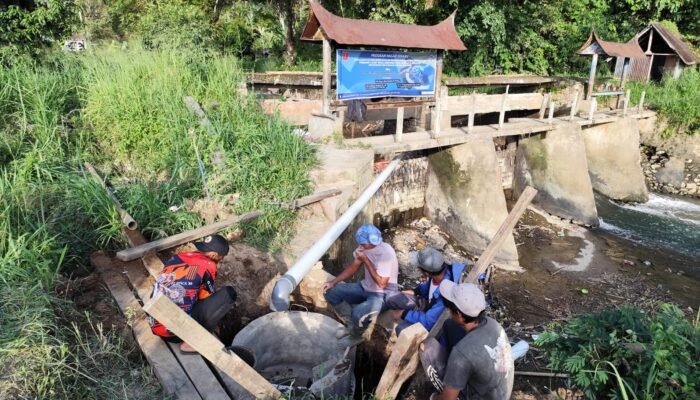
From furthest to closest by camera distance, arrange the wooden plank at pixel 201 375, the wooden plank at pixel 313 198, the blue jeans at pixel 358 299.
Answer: the wooden plank at pixel 313 198
the blue jeans at pixel 358 299
the wooden plank at pixel 201 375

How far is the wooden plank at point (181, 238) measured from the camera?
3984 millimetres

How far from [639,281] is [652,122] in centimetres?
873

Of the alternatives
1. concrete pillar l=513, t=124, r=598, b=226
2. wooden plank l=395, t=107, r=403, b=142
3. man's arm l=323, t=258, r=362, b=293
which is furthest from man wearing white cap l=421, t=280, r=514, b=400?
concrete pillar l=513, t=124, r=598, b=226

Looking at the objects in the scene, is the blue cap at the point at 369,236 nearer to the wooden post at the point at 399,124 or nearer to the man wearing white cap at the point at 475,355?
the man wearing white cap at the point at 475,355

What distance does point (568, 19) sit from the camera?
20516 mm

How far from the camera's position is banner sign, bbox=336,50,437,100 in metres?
8.16

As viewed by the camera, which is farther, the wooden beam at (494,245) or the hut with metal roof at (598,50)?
the hut with metal roof at (598,50)

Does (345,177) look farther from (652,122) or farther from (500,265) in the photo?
(652,122)

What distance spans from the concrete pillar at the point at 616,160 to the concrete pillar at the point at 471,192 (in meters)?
5.73

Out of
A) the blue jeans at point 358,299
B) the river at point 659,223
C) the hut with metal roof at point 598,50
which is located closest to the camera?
the blue jeans at point 358,299

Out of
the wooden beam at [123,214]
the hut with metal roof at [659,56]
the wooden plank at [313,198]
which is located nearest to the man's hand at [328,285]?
the wooden plank at [313,198]

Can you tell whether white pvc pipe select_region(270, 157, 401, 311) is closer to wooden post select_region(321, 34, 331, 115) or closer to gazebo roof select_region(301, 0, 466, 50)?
wooden post select_region(321, 34, 331, 115)

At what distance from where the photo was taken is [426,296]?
3900 millimetres

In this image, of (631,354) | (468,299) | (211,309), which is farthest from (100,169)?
(631,354)
